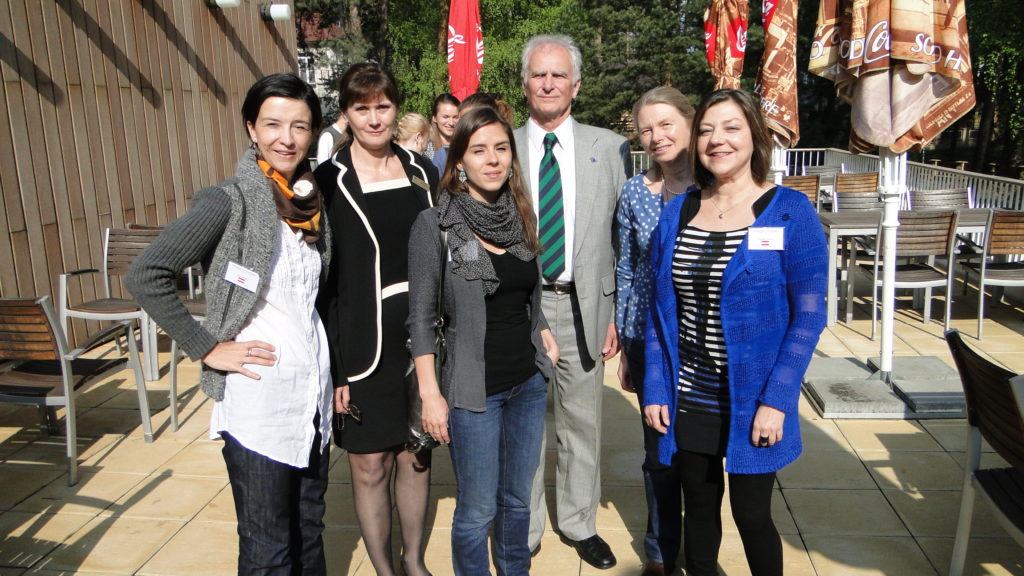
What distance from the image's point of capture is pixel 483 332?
7.25ft

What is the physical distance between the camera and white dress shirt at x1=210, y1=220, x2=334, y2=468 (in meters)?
1.99

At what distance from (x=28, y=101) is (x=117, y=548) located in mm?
3788

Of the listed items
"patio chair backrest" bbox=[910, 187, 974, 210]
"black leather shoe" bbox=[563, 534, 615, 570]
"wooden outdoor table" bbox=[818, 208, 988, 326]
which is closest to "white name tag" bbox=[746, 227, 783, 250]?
"black leather shoe" bbox=[563, 534, 615, 570]

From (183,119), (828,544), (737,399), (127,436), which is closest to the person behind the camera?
(737,399)

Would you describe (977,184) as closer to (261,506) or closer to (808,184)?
(808,184)

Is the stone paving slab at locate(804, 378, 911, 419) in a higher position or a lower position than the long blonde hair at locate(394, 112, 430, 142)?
lower

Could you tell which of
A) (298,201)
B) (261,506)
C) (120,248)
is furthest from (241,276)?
(120,248)

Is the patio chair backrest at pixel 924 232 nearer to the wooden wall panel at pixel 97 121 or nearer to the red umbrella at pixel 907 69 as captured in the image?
the red umbrella at pixel 907 69

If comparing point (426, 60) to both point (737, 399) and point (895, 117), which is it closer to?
point (895, 117)

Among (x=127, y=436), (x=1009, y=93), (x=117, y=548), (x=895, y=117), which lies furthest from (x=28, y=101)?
(x=1009, y=93)

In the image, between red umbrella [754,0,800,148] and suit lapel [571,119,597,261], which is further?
red umbrella [754,0,800,148]

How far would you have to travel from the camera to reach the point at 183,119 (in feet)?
24.2

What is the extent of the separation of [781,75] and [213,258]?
4.34m

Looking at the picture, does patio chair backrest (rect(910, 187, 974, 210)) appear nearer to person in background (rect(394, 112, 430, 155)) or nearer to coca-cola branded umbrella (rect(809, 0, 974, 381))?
coca-cola branded umbrella (rect(809, 0, 974, 381))
